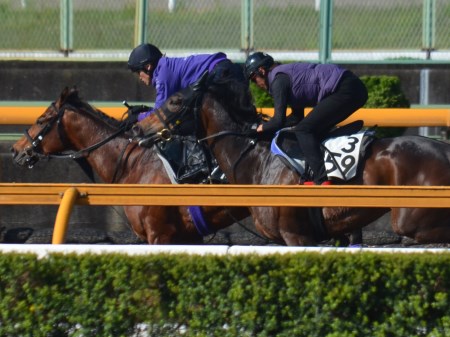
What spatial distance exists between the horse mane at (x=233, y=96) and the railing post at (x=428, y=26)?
3.68 m

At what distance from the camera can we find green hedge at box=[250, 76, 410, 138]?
1032 centimetres

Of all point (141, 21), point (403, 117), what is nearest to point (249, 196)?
point (403, 117)

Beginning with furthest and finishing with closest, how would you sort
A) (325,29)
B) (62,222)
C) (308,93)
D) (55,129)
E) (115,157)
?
(325,29)
(55,129)
(115,157)
(308,93)
(62,222)

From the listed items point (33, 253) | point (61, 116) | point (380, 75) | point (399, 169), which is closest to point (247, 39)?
point (380, 75)

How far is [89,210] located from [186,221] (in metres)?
2.03

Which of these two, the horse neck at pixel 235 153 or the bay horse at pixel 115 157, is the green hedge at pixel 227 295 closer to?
Result: the horse neck at pixel 235 153

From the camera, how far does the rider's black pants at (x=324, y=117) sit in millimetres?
7305

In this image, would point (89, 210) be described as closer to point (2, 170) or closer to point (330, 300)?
point (2, 170)

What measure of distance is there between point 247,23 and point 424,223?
4265 millimetres

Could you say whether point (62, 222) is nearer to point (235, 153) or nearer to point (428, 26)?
point (235, 153)

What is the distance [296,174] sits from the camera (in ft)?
24.3

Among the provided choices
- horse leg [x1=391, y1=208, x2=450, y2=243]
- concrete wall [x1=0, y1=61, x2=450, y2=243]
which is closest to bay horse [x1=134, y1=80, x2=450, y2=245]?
horse leg [x1=391, y1=208, x2=450, y2=243]

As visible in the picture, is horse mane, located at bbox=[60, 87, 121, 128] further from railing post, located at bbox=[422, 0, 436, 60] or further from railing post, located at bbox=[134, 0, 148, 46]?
railing post, located at bbox=[422, 0, 436, 60]

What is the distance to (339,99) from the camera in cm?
760
